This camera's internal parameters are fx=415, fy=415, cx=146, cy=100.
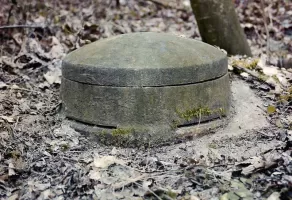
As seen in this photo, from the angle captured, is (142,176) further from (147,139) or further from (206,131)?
(206,131)

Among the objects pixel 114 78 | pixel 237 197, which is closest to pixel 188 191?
pixel 237 197

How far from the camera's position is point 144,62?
2.92 m

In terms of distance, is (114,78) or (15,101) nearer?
(114,78)

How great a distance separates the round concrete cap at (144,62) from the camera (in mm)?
2883

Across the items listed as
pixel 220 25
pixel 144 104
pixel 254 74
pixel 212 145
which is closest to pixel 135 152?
pixel 144 104

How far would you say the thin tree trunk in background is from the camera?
186 inches

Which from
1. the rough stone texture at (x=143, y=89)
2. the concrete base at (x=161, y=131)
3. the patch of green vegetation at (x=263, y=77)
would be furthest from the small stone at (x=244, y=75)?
the rough stone texture at (x=143, y=89)

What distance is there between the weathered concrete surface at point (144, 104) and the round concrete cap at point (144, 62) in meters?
0.05

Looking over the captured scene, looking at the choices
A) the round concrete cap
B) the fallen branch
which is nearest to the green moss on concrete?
the round concrete cap

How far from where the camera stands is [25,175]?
8.75ft

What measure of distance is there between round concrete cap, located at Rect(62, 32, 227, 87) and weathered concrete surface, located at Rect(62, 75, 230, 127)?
0.17ft

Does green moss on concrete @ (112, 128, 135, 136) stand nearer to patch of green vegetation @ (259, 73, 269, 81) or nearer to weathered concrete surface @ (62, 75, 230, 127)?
weathered concrete surface @ (62, 75, 230, 127)

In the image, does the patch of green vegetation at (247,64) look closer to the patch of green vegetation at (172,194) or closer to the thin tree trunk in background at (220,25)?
the thin tree trunk in background at (220,25)

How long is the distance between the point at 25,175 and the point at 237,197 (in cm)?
134
